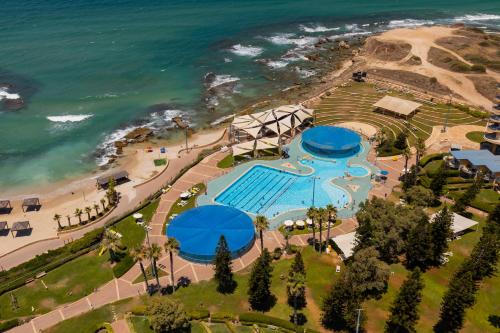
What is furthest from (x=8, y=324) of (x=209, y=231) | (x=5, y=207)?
(x=5, y=207)

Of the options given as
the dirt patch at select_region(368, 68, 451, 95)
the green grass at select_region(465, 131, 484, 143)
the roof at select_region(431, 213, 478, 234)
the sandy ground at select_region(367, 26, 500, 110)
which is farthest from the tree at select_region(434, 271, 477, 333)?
the dirt patch at select_region(368, 68, 451, 95)

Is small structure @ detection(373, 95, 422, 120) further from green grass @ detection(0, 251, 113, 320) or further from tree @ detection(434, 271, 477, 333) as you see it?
green grass @ detection(0, 251, 113, 320)

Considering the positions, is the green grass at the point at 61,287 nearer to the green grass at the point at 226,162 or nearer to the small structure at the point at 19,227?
the small structure at the point at 19,227

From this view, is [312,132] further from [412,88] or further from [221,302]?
[221,302]

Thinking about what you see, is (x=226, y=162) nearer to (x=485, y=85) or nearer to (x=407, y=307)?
(x=407, y=307)

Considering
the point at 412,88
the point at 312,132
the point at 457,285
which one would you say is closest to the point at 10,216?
the point at 312,132

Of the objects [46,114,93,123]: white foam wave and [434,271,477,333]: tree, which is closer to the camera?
[434,271,477,333]: tree

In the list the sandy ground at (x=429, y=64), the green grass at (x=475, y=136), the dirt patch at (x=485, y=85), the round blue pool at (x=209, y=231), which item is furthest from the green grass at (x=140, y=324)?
the dirt patch at (x=485, y=85)
